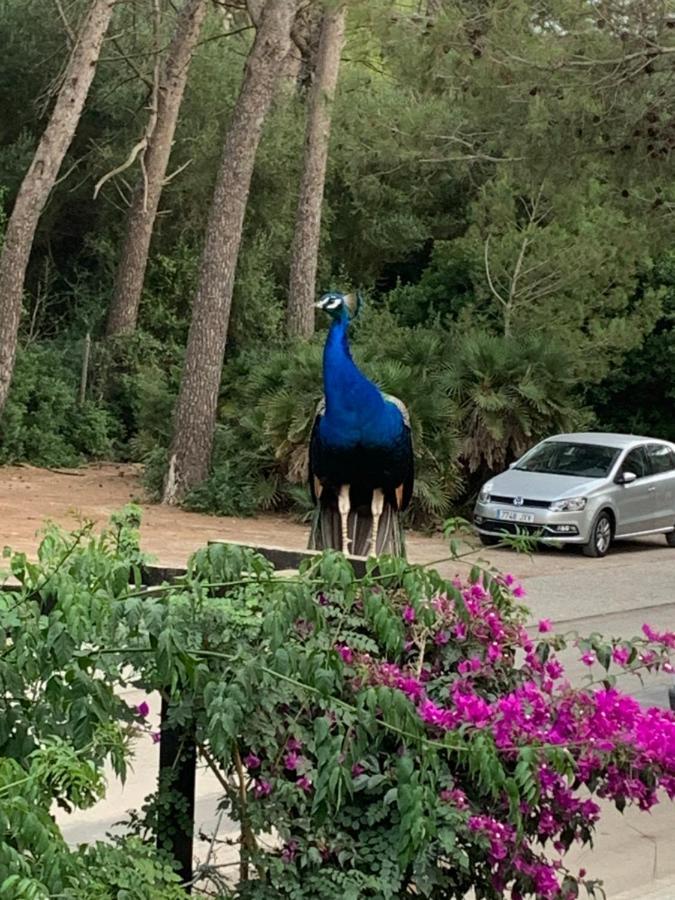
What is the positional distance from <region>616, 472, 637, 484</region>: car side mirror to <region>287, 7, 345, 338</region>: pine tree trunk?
25.3ft

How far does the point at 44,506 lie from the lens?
66.6ft

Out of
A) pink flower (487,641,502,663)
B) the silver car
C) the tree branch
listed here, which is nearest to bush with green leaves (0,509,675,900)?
pink flower (487,641,502,663)

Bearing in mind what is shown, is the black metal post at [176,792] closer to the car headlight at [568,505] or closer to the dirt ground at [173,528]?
the dirt ground at [173,528]

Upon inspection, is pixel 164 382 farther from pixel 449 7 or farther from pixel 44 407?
pixel 449 7

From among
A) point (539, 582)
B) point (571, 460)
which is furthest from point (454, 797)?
point (571, 460)

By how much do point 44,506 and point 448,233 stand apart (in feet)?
48.9

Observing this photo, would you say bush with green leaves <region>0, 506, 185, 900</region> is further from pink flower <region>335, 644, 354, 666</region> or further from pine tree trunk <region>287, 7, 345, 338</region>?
pine tree trunk <region>287, 7, 345, 338</region>

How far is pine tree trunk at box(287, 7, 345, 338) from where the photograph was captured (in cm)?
2519

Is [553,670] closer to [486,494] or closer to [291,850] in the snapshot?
[291,850]

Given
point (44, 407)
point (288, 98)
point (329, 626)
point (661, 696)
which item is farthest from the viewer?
point (288, 98)

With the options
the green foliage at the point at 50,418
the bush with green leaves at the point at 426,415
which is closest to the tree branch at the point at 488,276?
the bush with green leaves at the point at 426,415

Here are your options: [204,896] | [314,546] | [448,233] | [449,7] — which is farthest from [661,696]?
[448,233]

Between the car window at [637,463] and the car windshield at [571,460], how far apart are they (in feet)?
0.60

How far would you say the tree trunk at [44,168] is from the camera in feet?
74.7
